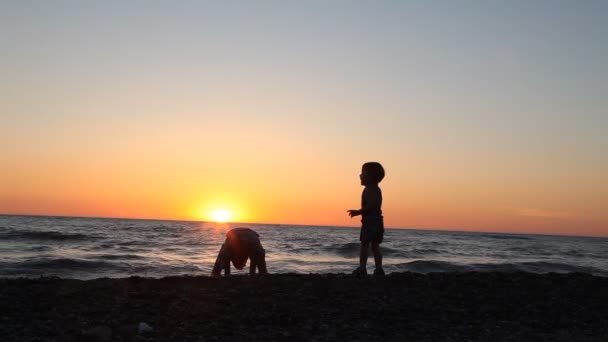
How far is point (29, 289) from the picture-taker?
22.7 feet

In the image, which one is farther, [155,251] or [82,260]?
[155,251]

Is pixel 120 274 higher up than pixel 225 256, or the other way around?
pixel 225 256

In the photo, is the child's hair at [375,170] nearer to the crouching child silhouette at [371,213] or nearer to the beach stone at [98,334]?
the crouching child silhouette at [371,213]

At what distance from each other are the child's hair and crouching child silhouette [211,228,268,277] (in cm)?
232

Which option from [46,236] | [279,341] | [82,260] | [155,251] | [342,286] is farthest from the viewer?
[46,236]

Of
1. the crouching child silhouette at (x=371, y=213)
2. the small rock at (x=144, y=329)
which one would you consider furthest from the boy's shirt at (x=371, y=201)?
the small rock at (x=144, y=329)

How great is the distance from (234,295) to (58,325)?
7.05 feet

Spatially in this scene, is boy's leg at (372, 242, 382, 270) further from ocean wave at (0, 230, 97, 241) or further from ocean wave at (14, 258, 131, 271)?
ocean wave at (0, 230, 97, 241)

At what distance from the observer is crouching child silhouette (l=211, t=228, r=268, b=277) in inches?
371

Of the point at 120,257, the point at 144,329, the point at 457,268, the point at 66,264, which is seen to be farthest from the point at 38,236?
the point at 144,329

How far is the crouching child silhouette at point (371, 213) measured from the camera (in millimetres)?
8984

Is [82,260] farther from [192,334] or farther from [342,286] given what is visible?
[192,334]

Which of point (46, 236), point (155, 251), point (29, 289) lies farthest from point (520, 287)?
point (46, 236)

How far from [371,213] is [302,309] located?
328cm
